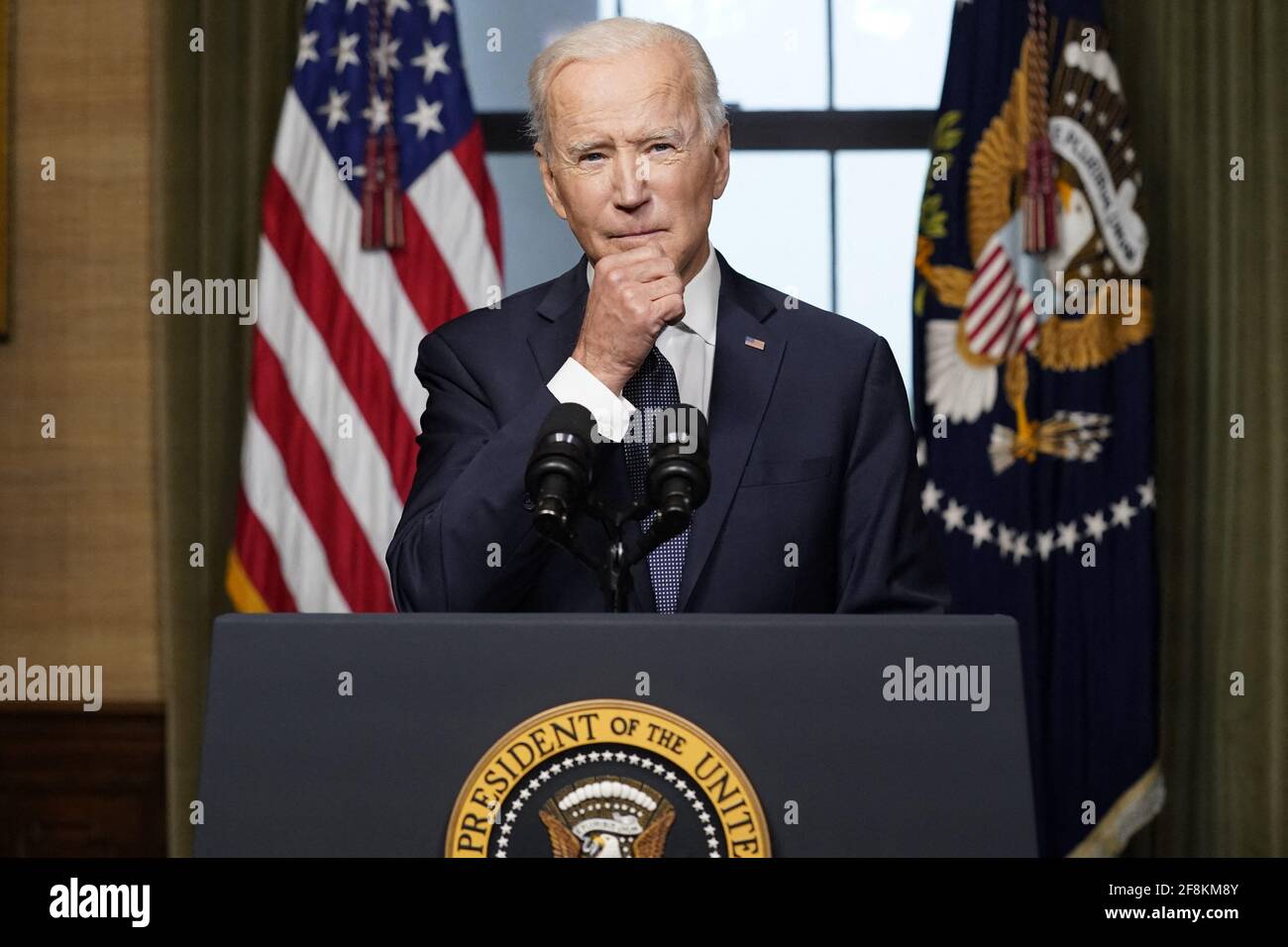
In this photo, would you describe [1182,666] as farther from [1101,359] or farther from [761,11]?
[761,11]

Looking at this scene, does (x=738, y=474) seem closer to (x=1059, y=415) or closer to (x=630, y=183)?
(x=630, y=183)

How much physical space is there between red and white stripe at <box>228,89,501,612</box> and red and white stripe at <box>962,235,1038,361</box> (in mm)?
1232

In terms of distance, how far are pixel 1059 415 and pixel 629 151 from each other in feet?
6.99

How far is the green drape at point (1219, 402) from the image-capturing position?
3.70 m

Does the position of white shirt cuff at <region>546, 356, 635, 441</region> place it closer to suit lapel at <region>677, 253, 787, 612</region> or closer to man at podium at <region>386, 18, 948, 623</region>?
man at podium at <region>386, 18, 948, 623</region>

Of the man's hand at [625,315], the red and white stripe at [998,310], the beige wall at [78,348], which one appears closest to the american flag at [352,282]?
the beige wall at [78,348]

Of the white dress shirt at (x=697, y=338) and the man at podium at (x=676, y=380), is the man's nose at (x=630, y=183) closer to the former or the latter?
the man at podium at (x=676, y=380)

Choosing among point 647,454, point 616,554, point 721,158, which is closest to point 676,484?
point 616,554

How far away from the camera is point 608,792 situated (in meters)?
1.15

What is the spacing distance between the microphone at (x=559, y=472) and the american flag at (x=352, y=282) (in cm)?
234

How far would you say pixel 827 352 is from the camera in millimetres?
2004
